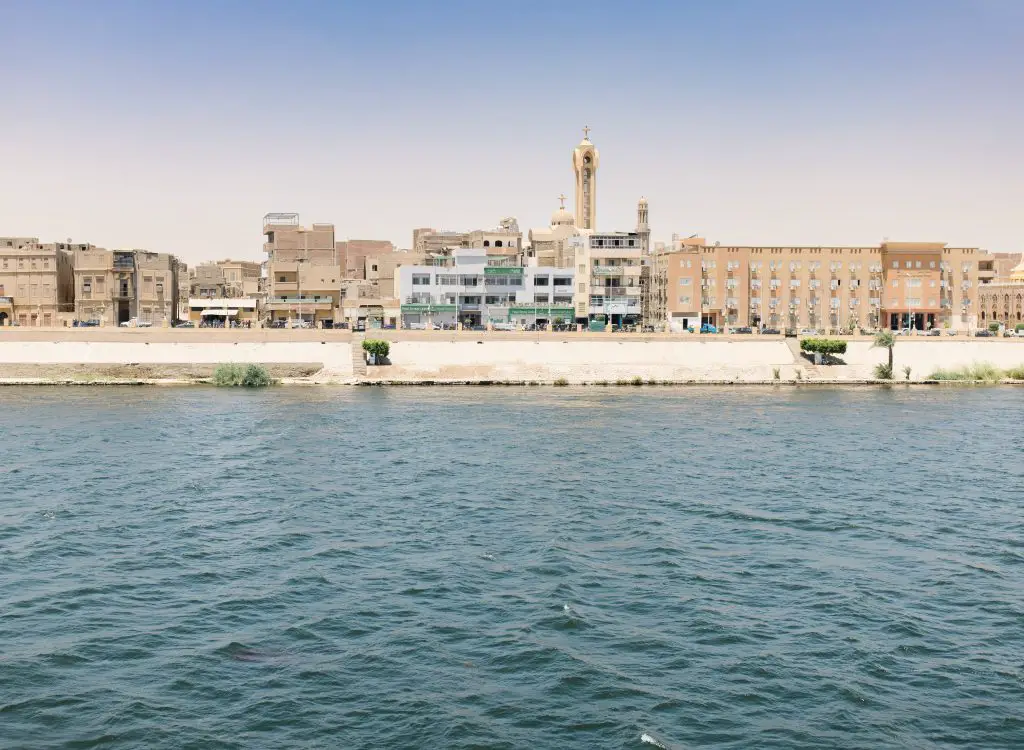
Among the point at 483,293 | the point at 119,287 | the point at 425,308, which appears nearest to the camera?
the point at 425,308

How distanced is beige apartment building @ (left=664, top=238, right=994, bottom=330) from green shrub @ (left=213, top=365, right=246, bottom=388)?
62.1 metres

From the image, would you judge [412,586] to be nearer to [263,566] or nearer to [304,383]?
[263,566]

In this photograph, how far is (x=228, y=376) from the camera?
9506cm

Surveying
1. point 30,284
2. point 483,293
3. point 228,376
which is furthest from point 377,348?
point 30,284

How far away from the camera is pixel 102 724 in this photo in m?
21.3

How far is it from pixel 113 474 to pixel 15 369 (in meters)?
55.2

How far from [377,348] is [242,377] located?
13.2 m

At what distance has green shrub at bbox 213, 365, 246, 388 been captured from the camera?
94.9m

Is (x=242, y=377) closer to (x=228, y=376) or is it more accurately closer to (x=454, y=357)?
(x=228, y=376)

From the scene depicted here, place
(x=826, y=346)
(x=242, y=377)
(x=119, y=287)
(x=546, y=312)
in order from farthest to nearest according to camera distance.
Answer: (x=119, y=287) < (x=546, y=312) < (x=826, y=346) < (x=242, y=377)

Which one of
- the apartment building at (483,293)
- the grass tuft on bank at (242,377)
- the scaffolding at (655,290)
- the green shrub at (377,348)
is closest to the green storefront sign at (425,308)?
the apartment building at (483,293)

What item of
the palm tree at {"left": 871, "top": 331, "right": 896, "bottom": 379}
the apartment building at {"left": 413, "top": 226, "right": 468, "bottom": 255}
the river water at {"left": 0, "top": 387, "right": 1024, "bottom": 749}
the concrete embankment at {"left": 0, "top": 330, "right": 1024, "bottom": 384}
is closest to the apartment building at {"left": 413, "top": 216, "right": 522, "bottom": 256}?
the apartment building at {"left": 413, "top": 226, "right": 468, "bottom": 255}

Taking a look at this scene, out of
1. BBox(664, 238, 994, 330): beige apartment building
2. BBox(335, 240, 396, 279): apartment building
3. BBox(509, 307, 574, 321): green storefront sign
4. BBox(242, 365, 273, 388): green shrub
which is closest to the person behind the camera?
BBox(242, 365, 273, 388): green shrub

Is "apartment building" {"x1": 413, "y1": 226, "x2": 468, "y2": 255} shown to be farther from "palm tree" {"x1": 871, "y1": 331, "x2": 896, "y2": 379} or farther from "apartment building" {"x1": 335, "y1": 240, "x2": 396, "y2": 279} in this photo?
"palm tree" {"x1": 871, "y1": 331, "x2": 896, "y2": 379}
